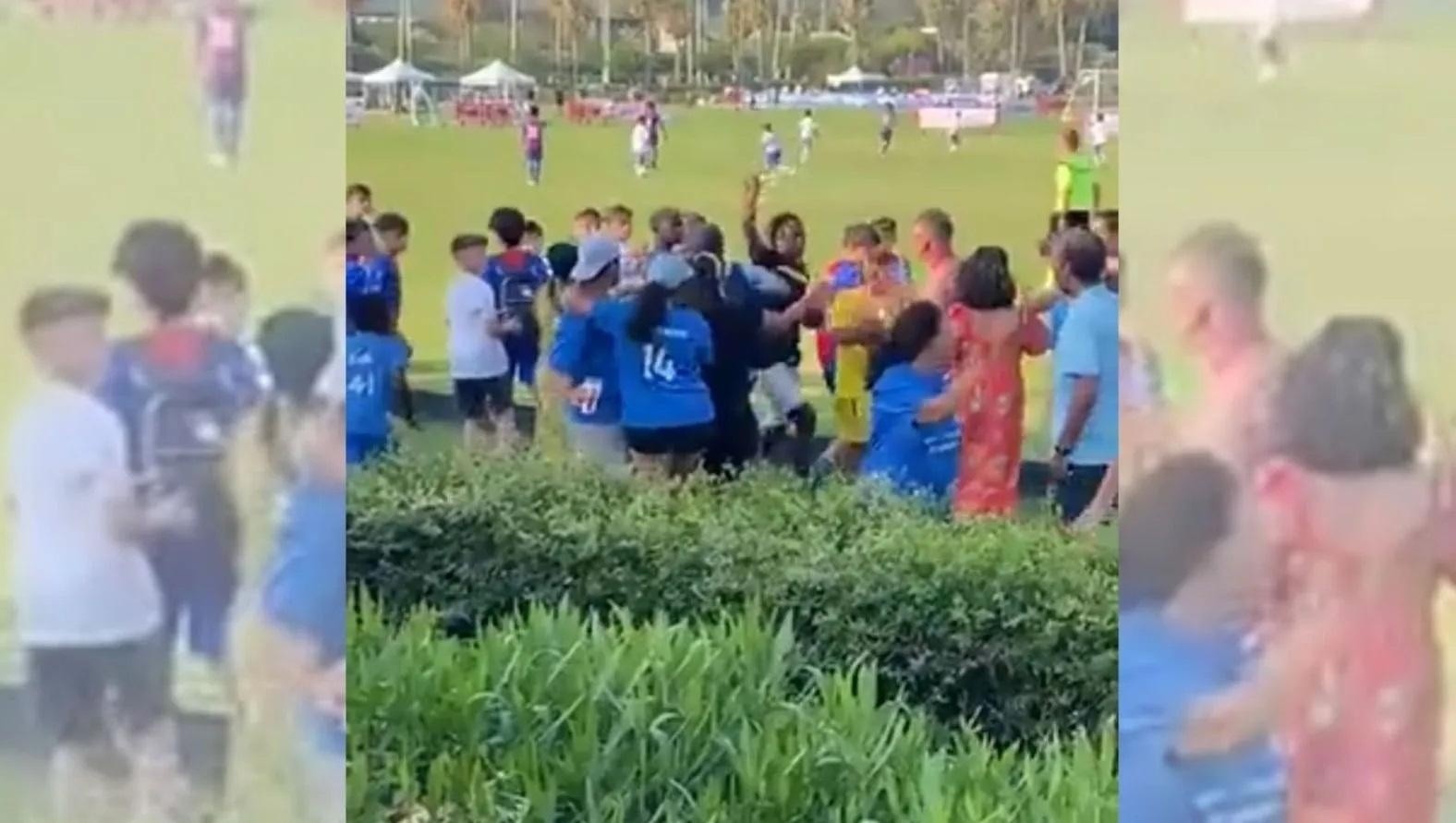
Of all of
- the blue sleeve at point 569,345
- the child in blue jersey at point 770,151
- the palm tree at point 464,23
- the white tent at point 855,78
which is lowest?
the blue sleeve at point 569,345

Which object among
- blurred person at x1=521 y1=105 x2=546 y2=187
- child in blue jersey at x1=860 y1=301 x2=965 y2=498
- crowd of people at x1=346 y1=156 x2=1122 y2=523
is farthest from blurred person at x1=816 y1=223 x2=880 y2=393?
blurred person at x1=521 y1=105 x2=546 y2=187

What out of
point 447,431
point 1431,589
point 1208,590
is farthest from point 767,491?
point 1431,589

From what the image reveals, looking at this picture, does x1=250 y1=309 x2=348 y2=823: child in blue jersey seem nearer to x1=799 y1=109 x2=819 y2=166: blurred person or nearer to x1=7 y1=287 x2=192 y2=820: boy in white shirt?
x1=7 y1=287 x2=192 y2=820: boy in white shirt

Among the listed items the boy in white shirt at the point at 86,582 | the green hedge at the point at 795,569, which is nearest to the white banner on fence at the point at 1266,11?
the green hedge at the point at 795,569

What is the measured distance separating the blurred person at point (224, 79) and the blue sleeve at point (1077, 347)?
165cm

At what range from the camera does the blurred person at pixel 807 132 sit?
14.3 ft

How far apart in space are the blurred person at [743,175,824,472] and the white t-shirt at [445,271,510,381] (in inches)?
21.6

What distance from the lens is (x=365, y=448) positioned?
444 centimetres

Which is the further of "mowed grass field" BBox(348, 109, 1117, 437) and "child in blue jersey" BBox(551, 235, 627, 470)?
"child in blue jersey" BBox(551, 235, 627, 470)

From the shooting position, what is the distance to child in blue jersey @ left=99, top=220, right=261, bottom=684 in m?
3.85

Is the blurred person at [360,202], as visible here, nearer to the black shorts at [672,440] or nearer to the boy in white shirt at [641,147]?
the boy in white shirt at [641,147]

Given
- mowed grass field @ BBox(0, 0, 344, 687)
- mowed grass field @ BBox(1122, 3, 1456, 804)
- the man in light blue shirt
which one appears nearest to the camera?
mowed grass field @ BBox(1122, 3, 1456, 804)

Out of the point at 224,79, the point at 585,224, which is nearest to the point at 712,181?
the point at 585,224

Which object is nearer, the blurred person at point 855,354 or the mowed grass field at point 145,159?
the mowed grass field at point 145,159
